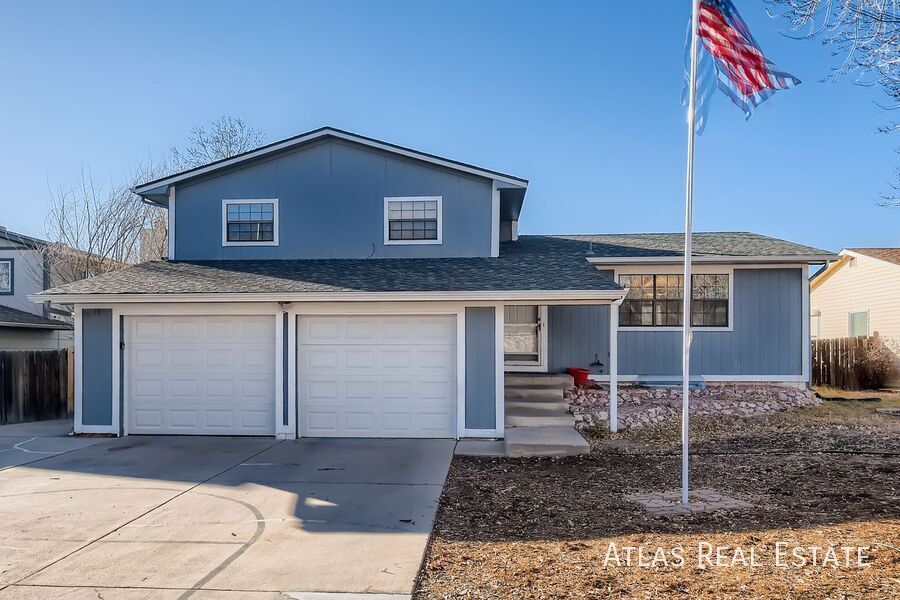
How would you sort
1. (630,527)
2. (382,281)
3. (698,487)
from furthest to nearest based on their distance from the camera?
(382,281)
(698,487)
(630,527)

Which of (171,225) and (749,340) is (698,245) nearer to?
(749,340)

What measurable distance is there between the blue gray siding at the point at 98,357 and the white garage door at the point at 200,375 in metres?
0.33

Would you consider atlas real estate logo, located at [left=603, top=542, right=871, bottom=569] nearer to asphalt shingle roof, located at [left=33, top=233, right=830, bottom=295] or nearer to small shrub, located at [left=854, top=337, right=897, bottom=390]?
asphalt shingle roof, located at [left=33, top=233, right=830, bottom=295]

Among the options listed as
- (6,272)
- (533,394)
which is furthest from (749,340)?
(6,272)

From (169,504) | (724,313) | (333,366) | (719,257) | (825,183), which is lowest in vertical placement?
(169,504)

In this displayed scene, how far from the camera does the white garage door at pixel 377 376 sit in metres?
10.3

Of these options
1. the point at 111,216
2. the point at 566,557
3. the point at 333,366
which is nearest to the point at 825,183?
the point at 333,366

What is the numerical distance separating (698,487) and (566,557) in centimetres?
294

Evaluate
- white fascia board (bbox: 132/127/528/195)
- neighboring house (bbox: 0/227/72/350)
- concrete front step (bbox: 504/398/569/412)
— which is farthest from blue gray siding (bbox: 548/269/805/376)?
neighboring house (bbox: 0/227/72/350)

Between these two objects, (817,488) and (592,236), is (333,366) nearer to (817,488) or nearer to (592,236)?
(817,488)

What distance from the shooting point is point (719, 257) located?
42.1 feet

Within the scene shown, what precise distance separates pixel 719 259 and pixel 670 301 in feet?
4.37

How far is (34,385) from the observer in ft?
45.4

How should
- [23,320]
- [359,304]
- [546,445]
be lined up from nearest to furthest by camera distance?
[546,445] → [359,304] → [23,320]
